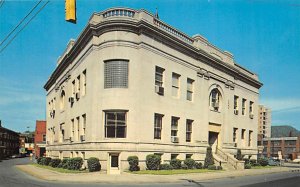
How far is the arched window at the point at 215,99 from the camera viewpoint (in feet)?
121

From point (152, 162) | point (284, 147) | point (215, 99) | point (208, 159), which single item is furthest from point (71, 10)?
point (284, 147)

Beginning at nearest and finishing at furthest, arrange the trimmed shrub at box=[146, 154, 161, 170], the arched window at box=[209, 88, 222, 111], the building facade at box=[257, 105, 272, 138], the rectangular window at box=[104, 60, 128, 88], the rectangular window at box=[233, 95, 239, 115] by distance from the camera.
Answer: the trimmed shrub at box=[146, 154, 161, 170] < the rectangular window at box=[104, 60, 128, 88] < the arched window at box=[209, 88, 222, 111] < the rectangular window at box=[233, 95, 239, 115] < the building facade at box=[257, 105, 272, 138]

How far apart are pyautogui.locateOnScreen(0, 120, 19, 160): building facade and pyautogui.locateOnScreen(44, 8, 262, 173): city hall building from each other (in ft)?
244

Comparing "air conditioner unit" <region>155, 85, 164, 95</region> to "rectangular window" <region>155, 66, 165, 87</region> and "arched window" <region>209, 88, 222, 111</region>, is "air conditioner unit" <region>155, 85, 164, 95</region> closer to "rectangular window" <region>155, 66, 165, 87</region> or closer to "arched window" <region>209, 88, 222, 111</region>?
"rectangular window" <region>155, 66, 165, 87</region>

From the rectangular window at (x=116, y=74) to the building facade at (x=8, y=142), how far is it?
267 ft

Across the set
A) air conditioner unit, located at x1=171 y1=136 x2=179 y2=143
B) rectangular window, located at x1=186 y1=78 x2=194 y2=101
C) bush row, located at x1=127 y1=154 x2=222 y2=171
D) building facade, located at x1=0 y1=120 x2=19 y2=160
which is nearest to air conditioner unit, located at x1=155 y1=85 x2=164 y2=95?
air conditioner unit, located at x1=171 y1=136 x2=179 y2=143

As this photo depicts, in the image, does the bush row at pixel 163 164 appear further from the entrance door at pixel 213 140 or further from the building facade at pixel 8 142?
the building facade at pixel 8 142

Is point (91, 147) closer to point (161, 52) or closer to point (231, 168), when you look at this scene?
point (161, 52)

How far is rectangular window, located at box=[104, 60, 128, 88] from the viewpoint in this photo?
2642 centimetres

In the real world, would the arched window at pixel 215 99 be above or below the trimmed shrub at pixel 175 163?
above

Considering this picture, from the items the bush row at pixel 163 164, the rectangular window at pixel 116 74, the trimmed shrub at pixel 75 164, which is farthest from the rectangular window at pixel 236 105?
the trimmed shrub at pixel 75 164

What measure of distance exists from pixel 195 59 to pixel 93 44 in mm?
12066

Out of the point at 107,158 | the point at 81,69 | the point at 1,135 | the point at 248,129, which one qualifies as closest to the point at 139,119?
the point at 107,158

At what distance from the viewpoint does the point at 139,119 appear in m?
26.2
